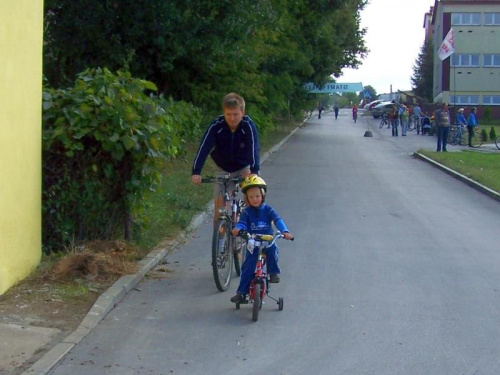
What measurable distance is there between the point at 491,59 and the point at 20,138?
68.6 metres

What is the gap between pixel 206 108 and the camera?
71.1 feet

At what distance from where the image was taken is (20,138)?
777 centimetres

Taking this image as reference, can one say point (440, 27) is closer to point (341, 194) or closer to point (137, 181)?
point (341, 194)

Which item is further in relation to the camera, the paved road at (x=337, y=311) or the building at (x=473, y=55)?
the building at (x=473, y=55)

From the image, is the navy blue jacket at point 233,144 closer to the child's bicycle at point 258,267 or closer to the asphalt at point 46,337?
the child's bicycle at point 258,267

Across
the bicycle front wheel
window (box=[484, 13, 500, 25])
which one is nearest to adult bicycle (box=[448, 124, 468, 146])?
the bicycle front wheel

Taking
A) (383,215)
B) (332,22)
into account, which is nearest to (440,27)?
(332,22)

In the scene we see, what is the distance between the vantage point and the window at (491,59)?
71250mm

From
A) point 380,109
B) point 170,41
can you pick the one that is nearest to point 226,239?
point 170,41

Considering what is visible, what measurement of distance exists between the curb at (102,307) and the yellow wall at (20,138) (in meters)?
0.93

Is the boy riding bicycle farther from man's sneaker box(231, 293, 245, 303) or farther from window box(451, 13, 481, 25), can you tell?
window box(451, 13, 481, 25)

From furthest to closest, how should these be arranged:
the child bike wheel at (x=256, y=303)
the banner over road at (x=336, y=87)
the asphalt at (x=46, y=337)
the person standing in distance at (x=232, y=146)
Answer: the banner over road at (x=336, y=87), the person standing in distance at (x=232, y=146), the child bike wheel at (x=256, y=303), the asphalt at (x=46, y=337)

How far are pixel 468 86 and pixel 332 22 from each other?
37789mm

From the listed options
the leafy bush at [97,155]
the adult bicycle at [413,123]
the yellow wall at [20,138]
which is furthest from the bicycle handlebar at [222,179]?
the adult bicycle at [413,123]
